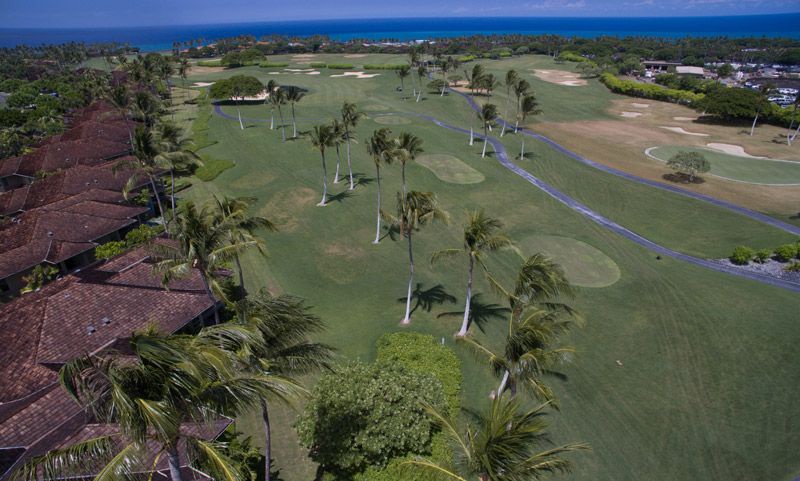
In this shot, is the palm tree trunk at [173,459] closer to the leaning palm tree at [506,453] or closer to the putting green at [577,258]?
the leaning palm tree at [506,453]

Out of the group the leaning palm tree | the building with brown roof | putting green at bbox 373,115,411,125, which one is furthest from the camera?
putting green at bbox 373,115,411,125

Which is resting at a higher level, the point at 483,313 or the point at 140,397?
the point at 140,397

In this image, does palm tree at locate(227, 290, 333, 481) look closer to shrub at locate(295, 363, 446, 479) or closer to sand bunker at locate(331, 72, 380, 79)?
shrub at locate(295, 363, 446, 479)

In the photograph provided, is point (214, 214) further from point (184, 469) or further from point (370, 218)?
point (370, 218)

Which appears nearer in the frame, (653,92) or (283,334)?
(283,334)

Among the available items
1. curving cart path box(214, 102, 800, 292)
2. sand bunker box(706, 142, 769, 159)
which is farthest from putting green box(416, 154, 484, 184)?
sand bunker box(706, 142, 769, 159)

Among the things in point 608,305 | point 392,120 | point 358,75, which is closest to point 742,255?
point 608,305

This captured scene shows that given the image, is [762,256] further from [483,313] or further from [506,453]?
[506,453]
